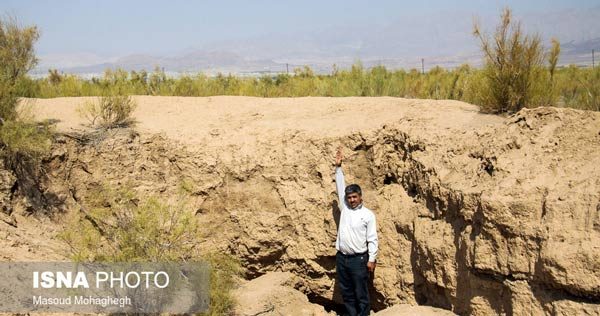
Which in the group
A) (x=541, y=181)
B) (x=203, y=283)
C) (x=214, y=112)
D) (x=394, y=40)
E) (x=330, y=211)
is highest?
(x=394, y=40)

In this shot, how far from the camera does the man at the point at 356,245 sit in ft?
19.8

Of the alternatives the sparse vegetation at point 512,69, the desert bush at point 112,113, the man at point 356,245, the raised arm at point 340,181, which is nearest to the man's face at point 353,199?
the man at point 356,245

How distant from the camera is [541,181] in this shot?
16.7ft

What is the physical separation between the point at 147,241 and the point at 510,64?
461 cm

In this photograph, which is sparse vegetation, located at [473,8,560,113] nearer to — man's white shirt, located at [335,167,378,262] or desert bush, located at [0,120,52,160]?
man's white shirt, located at [335,167,378,262]

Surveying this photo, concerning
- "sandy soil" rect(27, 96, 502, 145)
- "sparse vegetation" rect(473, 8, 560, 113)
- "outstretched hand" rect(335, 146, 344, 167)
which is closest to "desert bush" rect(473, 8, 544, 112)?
"sparse vegetation" rect(473, 8, 560, 113)

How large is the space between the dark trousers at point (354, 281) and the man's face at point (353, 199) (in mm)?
530

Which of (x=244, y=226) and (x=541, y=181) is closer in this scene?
(x=541, y=181)

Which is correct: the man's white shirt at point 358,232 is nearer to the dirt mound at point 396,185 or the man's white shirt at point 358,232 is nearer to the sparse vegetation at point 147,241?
the dirt mound at point 396,185

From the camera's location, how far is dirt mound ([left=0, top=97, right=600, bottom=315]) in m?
4.91

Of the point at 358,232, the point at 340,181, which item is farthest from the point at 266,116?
the point at 358,232

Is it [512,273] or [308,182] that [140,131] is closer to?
[308,182]

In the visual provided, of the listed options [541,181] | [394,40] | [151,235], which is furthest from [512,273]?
[394,40]

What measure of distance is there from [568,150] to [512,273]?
1.19 metres
